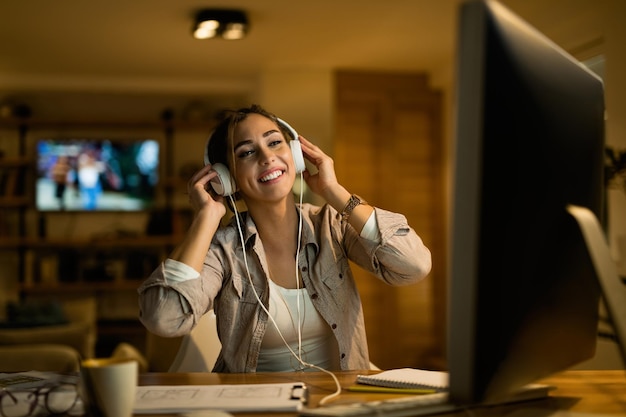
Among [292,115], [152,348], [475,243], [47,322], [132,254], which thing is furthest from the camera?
[132,254]

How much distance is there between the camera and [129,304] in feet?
22.0

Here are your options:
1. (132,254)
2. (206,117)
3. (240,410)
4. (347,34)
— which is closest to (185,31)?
(347,34)

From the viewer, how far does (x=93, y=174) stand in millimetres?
6562

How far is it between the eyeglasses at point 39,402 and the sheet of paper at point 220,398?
0.10 meters

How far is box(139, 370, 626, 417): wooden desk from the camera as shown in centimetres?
99

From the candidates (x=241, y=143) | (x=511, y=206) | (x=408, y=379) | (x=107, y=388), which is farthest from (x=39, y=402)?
(x=241, y=143)

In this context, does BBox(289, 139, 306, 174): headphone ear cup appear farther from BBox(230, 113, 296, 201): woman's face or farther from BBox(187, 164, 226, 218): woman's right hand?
BBox(187, 164, 226, 218): woman's right hand

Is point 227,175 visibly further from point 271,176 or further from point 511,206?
point 511,206

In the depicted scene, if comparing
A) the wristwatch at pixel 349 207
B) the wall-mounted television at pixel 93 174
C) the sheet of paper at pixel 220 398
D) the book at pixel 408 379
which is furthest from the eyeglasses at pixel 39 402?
the wall-mounted television at pixel 93 174

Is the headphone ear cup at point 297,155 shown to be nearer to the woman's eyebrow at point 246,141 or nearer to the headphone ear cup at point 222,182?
the woman's eyebrow at point 246,141

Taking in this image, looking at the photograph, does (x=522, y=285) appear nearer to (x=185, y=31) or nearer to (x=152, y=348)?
(x=152, y=348)

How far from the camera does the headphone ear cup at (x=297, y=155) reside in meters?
1.66

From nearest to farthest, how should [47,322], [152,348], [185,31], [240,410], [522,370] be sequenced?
[522,370], [240,410], [152,348], [47,322], [185,31]

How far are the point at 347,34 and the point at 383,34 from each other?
0.26 m
